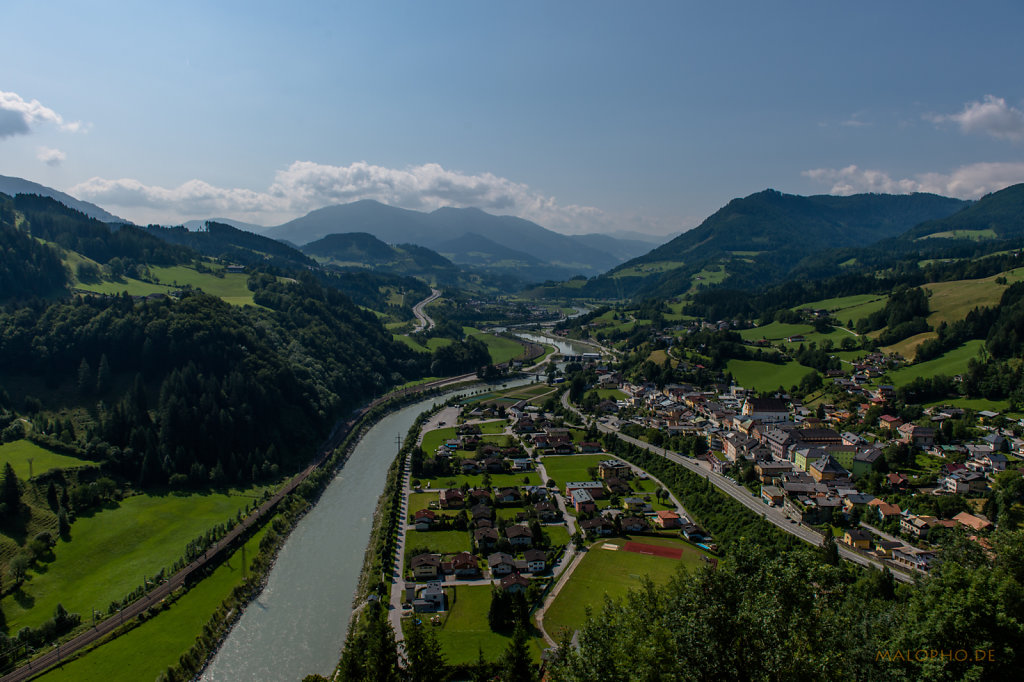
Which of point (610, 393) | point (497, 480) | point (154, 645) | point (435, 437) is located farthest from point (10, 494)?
point (610, 393)

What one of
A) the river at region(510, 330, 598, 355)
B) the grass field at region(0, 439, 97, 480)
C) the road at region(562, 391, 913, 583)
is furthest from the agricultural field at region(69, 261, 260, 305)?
the road at region(562, 391, 913, 583)

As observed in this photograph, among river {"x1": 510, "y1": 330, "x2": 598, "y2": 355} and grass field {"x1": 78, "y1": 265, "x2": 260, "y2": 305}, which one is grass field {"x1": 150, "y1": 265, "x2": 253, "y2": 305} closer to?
grass field {"x1": 78, "y1": 265, "x2": 260, "y2": 305}

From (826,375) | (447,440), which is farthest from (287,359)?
(826,375)

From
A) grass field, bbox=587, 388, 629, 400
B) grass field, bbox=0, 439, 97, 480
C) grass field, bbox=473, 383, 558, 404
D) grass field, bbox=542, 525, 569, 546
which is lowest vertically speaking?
grass field, bbox=542, 525, 569, 546

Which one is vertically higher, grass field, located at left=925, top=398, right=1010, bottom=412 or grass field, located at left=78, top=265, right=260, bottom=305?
grass field, located at left=78, top=265, right=260, bottom=305

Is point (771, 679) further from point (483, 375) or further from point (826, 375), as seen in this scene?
point (483, 375)

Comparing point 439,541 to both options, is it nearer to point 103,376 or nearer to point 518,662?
point 518,662

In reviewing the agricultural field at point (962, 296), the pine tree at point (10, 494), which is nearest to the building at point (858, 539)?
the pine tree at point (10, 494)

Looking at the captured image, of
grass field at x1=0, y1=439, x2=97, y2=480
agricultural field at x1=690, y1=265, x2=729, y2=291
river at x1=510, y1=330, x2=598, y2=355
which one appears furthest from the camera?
agricultural field at x1=690, y1=265, x2=729, y2=291
